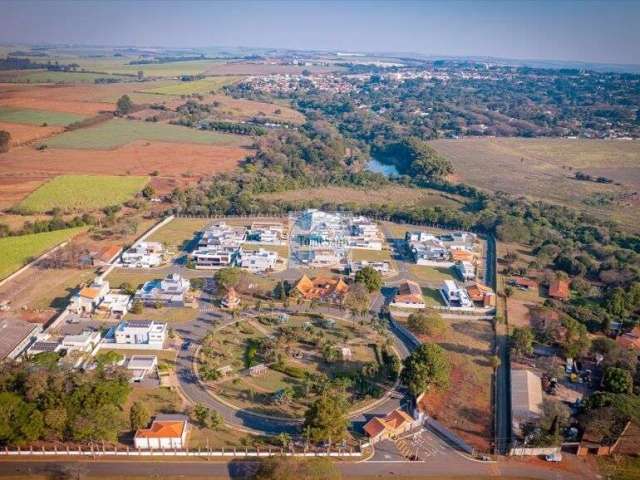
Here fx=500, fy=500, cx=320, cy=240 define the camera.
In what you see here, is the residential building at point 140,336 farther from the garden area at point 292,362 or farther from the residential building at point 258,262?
the residential building at point 258,262


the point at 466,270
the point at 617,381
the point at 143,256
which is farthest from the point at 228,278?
the point at 617,381

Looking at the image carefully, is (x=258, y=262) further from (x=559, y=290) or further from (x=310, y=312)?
(x=559, y=290)

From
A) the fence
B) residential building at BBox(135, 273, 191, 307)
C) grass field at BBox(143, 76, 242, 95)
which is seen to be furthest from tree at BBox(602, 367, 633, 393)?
grass field at BBox(143, 76, 242, 95)

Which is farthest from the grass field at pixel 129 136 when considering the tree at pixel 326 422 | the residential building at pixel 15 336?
the tree at pixel 326 422

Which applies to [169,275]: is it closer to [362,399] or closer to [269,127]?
[362,399]

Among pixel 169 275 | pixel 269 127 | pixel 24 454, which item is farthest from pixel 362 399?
pixel 269 127

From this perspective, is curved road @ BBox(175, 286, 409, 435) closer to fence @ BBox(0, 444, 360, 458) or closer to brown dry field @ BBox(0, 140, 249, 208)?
fence @ BBox(0, 444, 360, 458)

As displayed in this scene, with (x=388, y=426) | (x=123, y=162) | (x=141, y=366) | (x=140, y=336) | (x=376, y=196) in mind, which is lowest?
(x=388, y=426)
